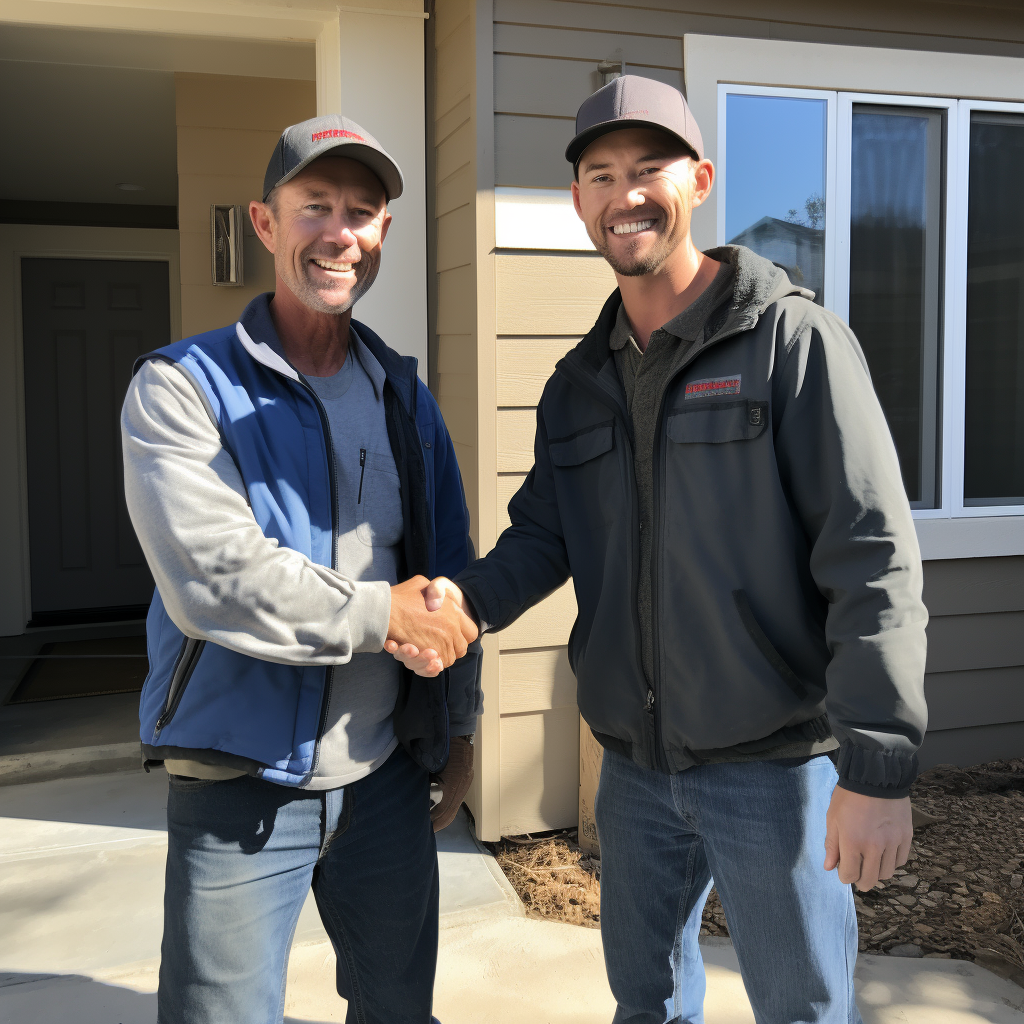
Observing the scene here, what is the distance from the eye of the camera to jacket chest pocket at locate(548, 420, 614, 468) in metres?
1.58

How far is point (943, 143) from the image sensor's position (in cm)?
333

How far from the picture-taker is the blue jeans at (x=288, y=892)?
141cm

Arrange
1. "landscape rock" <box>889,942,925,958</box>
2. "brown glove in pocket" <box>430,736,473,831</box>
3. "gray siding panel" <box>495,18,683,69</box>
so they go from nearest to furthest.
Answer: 1. "brown glove in pocket" <box>430,736,473,831</box>
2. "landscape rock" <box>889,942,925,958</box>
3. "gray siding panel" <box>495,18,683,69</box>

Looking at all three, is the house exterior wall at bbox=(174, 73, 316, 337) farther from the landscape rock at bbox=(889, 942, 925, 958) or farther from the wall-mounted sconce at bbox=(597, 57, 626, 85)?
the landscape rock at bbox=(889, 942, 925, 958)

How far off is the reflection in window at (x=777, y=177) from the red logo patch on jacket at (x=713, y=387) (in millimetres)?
1832

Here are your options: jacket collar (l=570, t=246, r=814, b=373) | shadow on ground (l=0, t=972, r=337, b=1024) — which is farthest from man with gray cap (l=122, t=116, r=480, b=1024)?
shadow on ground (l=0, t=972, r=337, b=1024)

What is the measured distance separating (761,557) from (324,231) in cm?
88

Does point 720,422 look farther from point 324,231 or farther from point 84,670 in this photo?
point 84,670

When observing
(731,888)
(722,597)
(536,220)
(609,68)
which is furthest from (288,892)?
(609,68)

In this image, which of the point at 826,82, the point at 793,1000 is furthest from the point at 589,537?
the point at 826,82

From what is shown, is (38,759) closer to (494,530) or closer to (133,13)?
(494,530)

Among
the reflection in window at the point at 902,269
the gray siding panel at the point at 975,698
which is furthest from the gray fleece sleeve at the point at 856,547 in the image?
the gray siding panel at the point at 975,698

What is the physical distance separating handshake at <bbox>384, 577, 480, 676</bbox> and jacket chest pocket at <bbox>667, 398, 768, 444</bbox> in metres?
0.45

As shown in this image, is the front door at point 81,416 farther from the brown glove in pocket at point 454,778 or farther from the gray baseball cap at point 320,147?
the gray baseball cap at point 320,147
